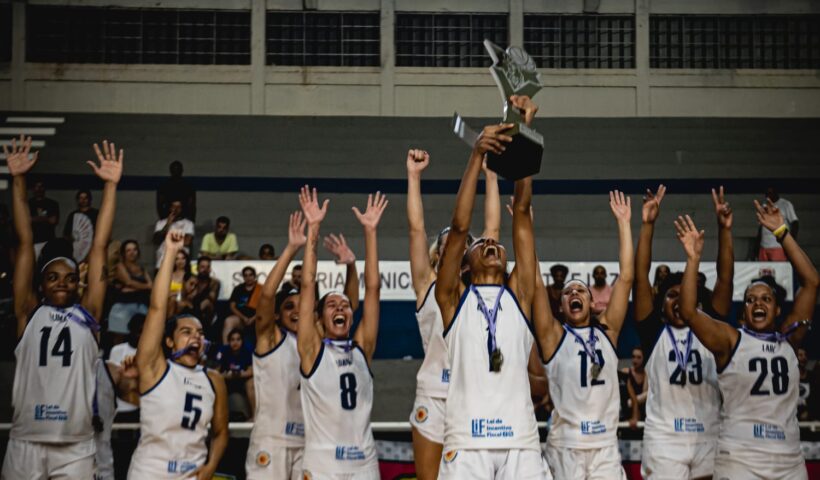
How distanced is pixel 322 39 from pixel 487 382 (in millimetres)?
15784


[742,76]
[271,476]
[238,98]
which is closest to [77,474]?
[271,476]

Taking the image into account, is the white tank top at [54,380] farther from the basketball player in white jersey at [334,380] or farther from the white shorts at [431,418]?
the white shorts at [431,418]

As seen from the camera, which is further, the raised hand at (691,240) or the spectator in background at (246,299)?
the spectator in background at (246,299)

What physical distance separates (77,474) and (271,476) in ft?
4.96

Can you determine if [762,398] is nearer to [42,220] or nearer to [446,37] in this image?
[42,220]

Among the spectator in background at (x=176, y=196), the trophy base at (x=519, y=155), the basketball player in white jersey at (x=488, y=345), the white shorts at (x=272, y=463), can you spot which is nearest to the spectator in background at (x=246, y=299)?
the spectator in background at (x=176, y=196)

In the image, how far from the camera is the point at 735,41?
71.8 ft

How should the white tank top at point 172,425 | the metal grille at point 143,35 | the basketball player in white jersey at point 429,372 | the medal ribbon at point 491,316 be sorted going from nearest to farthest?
the medal ribbon at point 491,316 < the white tank top at point 172,425 < the basketball player in white jersey at point 429,372 < the metal grille at point 143,35

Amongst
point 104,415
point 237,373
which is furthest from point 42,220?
point 104,415

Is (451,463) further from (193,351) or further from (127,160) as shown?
(127,160)

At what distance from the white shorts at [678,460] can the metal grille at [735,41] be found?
14344 millimetres

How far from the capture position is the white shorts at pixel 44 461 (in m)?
7.72

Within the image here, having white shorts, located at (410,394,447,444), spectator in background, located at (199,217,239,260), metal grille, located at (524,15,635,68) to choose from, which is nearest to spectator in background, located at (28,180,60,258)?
spectator in background, located at (199,217,239,260)

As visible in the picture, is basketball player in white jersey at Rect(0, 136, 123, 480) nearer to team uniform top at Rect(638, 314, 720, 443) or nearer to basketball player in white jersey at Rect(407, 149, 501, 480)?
basketball player in white jersey at Rect(407, 149, 501, 480)
